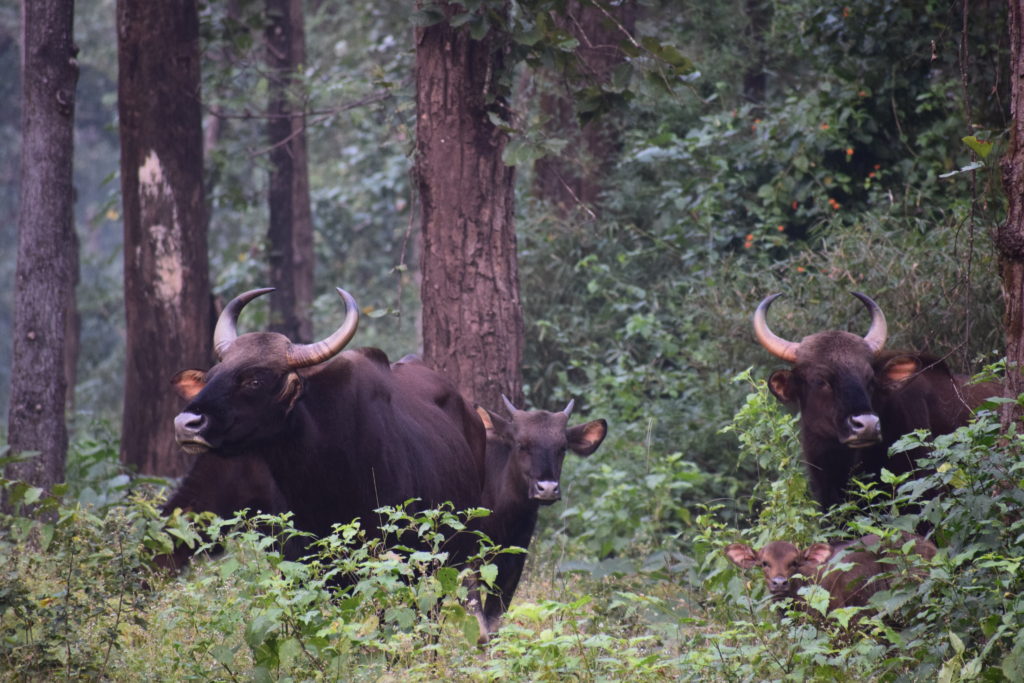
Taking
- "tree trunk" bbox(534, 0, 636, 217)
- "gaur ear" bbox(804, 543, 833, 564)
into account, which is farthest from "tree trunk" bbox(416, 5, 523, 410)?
"tree trunk" bbox(534, 0, 636, 217)

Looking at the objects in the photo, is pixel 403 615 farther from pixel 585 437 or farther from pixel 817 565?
pixel 585 437

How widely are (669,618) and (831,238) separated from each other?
160 inches

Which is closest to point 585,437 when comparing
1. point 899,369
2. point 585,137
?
point 899,369

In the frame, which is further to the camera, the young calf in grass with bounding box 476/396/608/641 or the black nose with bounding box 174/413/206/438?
the young calf in grass with bounding box 476/396/608/641

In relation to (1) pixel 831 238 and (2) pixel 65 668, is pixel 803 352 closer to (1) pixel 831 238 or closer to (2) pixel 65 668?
(1) pixel 831 238

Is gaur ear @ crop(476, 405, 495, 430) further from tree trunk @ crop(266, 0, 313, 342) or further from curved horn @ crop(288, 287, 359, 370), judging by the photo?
tree trunk @ crop(266, 0, 313, 342)

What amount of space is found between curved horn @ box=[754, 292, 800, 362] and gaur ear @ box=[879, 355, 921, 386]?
1.88ft

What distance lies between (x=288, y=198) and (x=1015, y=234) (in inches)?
487

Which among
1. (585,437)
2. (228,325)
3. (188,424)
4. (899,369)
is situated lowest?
(585,437)

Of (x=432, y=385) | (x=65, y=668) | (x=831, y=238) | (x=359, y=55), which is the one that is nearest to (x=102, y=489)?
(x=432, y=385)

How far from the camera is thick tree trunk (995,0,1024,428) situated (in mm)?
5152

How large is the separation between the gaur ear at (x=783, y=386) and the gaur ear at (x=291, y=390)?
310cm

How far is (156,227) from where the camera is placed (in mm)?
10344

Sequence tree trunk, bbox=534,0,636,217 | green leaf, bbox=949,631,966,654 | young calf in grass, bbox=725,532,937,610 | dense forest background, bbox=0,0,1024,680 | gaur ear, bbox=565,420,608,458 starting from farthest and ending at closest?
tree trunk, bbox=534,0,636,217 → gaur ear, bbox=565,420,608,458 → young calf in grass, bbox=725,532,937,610 → dense forest background, bbox=0,0,1024,680 → green leaf, bbox=949,631,966,654
